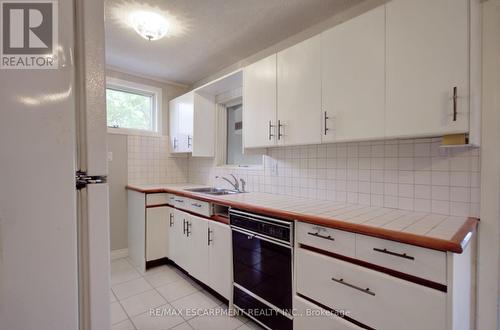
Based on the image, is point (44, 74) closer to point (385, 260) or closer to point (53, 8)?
point (53, 8)

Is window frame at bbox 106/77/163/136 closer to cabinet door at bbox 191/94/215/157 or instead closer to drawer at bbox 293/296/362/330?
cabinet door at bbox 191/94/215/157

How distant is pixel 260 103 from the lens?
6.89 ft

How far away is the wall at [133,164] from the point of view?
3059 millimetres

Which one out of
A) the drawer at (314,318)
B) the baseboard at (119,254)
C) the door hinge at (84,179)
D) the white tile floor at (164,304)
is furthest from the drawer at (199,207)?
the door hinge at (84,179)

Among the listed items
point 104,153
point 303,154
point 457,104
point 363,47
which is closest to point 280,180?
point 303,154

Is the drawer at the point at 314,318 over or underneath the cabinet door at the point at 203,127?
underneath

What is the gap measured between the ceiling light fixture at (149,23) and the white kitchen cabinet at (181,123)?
97 cm

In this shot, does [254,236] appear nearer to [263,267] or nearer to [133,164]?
[263,267]

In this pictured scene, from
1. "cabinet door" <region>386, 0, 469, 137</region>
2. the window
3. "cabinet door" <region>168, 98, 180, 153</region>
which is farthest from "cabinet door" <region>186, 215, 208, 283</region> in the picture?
"cabinet door" <region>386, 0, 469, 137</region>

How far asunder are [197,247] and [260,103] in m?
1.45

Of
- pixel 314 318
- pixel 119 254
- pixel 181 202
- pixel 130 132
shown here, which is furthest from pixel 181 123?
pixel 314 318

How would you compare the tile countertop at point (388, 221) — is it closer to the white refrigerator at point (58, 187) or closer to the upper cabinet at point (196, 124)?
the white refrigerator at point (58, 187)

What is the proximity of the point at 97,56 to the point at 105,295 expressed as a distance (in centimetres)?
60

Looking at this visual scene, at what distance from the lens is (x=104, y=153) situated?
0.63 meters
